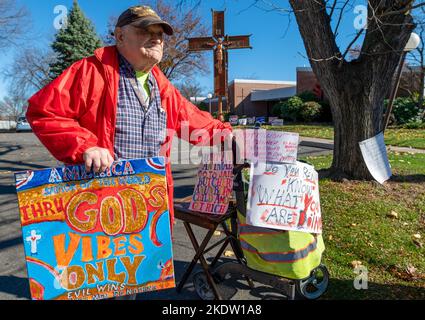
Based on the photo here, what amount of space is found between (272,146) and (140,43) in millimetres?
978

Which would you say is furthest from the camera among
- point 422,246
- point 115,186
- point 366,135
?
point 366,135

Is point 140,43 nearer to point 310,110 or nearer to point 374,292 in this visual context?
point 374,292

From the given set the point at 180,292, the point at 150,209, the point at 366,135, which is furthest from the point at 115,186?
the point at 366,135

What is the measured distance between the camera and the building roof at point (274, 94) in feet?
115

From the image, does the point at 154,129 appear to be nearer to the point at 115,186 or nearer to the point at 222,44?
the point at 115,186

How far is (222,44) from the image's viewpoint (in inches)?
606

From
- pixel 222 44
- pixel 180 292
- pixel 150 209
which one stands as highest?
pixel 222 44

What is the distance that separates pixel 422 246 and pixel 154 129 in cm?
317

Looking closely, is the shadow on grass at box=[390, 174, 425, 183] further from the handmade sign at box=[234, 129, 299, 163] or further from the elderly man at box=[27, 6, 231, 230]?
the elderly man at box=[27, 6, 231, 230]

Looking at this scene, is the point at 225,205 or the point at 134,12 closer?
the point at 134,12

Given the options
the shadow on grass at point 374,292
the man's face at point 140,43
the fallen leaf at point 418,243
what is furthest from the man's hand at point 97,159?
the fallen leaf at point 418,243

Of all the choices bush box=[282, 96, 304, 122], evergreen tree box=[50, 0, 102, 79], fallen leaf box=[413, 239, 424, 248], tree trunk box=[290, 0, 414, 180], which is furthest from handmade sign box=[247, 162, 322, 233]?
evergreen tree box=[50, 0, 102, 79]
